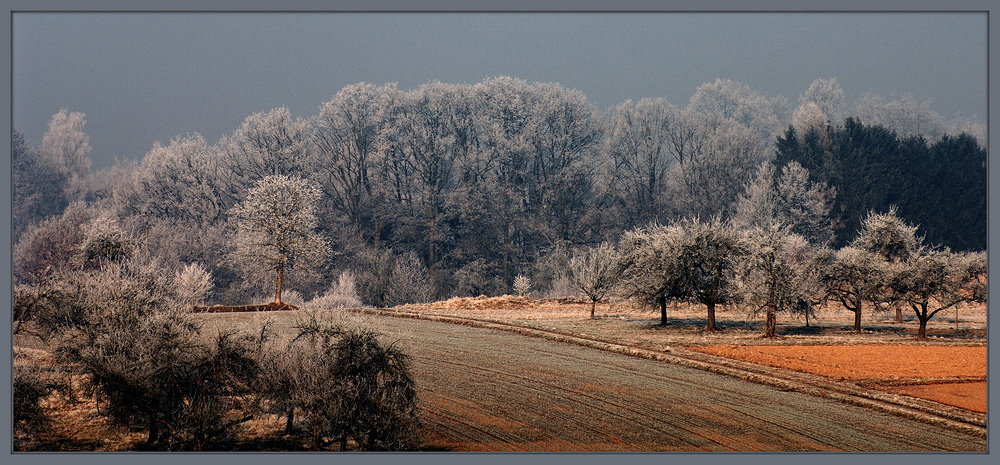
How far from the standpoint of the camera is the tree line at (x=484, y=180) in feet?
186

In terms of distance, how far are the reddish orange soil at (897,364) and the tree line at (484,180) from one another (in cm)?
2771

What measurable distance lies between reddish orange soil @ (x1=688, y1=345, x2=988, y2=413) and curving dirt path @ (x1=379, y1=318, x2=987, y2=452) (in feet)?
9.94

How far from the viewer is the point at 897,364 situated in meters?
23.4

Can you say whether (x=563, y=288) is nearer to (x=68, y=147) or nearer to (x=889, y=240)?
(x=889, y=240)

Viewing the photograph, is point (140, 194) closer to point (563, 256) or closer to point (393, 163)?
point (393, 163)

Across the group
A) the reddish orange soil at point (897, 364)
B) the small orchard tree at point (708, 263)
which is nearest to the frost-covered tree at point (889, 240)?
the small orchard tree at point (708, 263)

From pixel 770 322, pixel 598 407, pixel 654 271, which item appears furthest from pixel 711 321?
pixel 598 407

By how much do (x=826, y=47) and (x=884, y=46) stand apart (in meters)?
8.22

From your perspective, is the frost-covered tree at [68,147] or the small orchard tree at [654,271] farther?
the frost-covered tree at [68,147]

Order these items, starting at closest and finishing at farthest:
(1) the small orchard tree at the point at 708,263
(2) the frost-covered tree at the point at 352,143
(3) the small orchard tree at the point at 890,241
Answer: (1) the small orchard tree at the point at 708,263, (3) the small orchard tree at the point at 890,241, (2) the frost-covered tree at the point at 352,143

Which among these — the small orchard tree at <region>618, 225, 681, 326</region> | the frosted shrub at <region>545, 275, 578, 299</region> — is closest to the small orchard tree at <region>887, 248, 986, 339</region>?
the small orchard tree at <region>618, 225, 681, 326</region>

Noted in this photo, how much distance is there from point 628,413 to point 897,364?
38.3 ft

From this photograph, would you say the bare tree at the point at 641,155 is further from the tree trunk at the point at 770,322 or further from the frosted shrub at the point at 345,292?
the tree trunk at the point at 770,322

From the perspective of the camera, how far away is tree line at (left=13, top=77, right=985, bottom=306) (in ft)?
186
